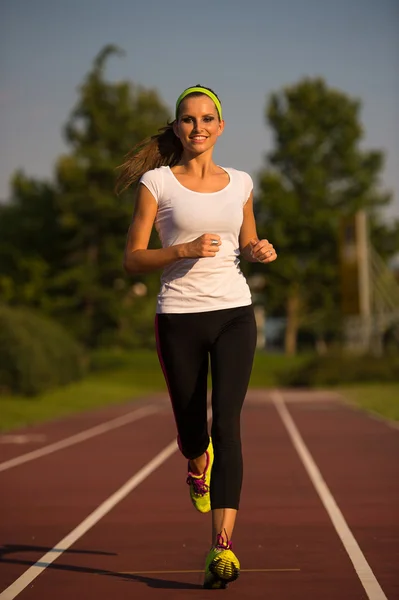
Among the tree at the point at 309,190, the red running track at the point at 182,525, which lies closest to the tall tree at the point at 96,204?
the tree at the point at 309,190

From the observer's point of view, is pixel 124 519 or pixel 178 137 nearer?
pixel 178 137

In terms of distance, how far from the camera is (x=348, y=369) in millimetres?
51031

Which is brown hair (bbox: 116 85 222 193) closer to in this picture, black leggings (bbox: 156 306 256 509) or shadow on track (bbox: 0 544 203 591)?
black leggings (bbox: 156 306 256 509)

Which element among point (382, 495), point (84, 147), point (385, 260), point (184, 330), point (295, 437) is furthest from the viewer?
point (385, 260)

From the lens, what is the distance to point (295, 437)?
798 inches

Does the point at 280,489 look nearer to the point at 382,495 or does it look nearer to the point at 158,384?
the point at 382,495

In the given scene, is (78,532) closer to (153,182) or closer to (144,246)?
(144,246)

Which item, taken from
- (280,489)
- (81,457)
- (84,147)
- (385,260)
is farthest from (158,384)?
(280,489)

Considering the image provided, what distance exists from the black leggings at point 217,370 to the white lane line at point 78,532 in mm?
1187

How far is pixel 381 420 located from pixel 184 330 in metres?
18.7

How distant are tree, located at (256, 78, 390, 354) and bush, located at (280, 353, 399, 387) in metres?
25.9

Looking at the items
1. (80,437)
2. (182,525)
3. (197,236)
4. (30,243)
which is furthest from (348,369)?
Answer: (197,236)

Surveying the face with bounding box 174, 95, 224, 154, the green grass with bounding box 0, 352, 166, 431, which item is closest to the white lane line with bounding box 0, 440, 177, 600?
the face with bounding box 174, 95, 224, 154

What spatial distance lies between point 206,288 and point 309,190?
7309cm
